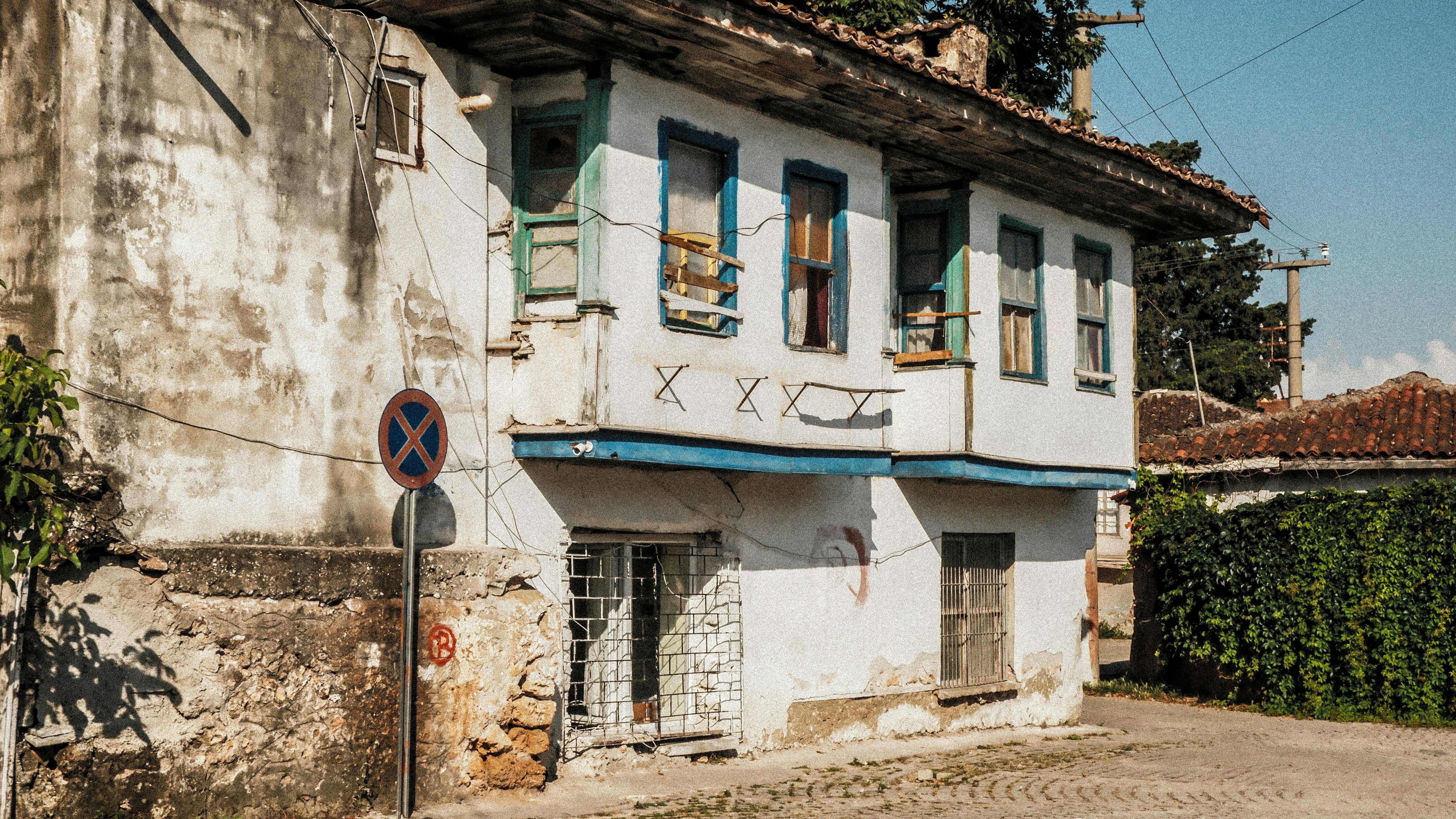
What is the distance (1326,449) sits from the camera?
2123cm

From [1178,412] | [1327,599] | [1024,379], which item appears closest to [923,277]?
[1024,379]

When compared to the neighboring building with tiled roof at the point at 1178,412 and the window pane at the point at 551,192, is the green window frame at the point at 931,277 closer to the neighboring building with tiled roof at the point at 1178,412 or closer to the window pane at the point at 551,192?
the window pane at the point at 551,192

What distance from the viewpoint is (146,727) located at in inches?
341

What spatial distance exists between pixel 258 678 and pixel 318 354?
2.15m

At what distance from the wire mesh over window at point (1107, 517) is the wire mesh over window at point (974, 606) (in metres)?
23.0

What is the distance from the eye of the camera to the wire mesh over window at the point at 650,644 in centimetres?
1173

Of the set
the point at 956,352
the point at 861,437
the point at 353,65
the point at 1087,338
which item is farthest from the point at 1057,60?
the point at 353,65

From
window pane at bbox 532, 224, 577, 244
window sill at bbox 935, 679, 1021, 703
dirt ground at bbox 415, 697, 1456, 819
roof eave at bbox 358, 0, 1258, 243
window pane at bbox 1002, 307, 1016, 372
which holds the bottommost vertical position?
dirt ground at bbox 415, 697, 1456, 819

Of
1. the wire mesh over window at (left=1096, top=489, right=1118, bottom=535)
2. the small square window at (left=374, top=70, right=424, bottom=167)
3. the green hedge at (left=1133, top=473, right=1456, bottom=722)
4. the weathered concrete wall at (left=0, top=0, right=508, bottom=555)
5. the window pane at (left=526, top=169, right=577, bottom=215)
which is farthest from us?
the wire mesh over window at (left=1096, top=489, right=1118, bottom=535)

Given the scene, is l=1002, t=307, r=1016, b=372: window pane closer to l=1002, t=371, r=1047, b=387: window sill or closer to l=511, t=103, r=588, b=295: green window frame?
l=1002, t=371, r=1047, b=387: window sill

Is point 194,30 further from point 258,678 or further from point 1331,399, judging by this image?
point 1331,399

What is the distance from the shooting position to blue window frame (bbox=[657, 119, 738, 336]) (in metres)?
11.7

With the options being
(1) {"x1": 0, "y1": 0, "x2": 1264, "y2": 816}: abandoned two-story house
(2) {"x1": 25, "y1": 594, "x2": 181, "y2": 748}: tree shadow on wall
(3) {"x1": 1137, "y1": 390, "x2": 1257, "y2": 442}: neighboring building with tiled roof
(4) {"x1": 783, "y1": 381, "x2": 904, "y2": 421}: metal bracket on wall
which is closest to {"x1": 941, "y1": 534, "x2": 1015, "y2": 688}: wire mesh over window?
(1) {"x1": 0, "y1": 0, "x2": 1264, "y2": 816}: abandoned two-story house

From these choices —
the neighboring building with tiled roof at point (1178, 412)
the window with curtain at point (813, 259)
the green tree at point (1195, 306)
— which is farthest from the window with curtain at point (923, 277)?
the green tree at point (1195, 306)
